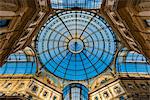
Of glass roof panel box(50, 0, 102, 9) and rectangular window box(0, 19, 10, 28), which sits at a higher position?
glass roof panel box(50, 0, 102, 9)

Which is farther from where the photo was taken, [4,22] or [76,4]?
[76,4]

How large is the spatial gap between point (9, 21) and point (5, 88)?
21.5 meters

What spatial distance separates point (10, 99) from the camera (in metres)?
41.2

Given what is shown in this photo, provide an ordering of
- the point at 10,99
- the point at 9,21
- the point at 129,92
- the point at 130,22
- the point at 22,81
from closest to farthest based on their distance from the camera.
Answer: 1. the point at 9,21
2. the point at 130,22
3. the point at 10,99
4. the point at 129,92
5. the point at 22,81

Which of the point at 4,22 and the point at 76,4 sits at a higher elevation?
the point at 76,4

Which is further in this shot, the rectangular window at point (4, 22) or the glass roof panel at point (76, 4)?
the glass roof panel at point (76, 4)

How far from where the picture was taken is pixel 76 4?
43594mm

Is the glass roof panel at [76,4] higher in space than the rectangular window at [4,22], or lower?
higher

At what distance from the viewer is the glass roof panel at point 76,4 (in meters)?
41.8

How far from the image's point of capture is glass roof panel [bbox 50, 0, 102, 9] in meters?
41.8

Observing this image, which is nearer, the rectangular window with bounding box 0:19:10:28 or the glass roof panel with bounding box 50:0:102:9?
the rectangular window with bounding box 0:19:10:28

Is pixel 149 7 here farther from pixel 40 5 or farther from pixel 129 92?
→ pixel 129 92

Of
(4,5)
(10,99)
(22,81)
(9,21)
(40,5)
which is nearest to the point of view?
(4,5)

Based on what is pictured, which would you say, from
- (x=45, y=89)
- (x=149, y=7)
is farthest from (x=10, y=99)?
(x=149, y=7)
